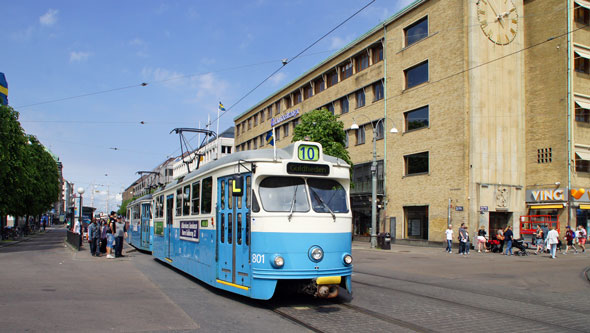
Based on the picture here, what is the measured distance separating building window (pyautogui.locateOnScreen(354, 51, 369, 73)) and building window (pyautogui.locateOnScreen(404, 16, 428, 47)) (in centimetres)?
511

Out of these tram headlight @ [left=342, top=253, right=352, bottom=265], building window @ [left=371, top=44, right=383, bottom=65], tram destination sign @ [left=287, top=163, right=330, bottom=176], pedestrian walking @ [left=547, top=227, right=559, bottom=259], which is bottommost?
pedestrian walking @ [left=547, top=227, right=559, bottom=259]

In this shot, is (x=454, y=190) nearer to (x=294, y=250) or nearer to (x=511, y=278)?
(x=511, y=278)

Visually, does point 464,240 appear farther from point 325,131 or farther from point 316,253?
point 316,253

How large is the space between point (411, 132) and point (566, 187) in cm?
1058

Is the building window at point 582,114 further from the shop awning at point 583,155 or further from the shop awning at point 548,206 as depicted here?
the shop awning at point 548,206

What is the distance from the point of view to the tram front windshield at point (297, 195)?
855 centimetres

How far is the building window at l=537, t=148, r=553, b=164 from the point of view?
32.4m

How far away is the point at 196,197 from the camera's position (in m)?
11.6

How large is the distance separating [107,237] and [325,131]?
728 inches

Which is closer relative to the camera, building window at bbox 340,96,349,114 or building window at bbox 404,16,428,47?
building window at bbox 404,16,428,47

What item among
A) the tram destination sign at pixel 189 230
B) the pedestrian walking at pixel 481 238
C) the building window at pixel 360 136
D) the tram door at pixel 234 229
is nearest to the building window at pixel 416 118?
the building window at pixel 360 136

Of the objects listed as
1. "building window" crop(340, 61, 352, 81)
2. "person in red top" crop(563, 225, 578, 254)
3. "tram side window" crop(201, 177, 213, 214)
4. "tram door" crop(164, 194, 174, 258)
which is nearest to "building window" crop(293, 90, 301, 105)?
"building window" crop(340, 61, 352, 81)

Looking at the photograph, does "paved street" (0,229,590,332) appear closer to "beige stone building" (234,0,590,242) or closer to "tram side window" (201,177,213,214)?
"tram side window" (201,177,213,214)

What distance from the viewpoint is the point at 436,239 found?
32.0 meters
